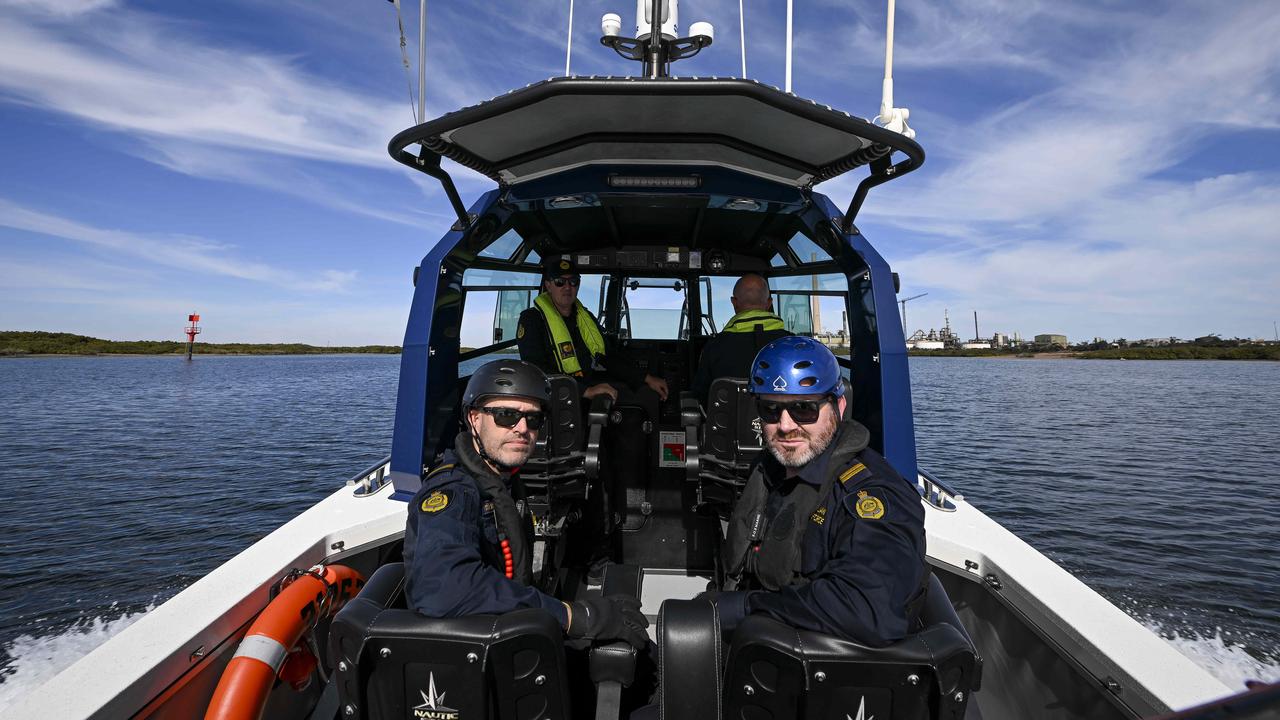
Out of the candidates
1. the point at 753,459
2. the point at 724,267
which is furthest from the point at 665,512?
the point at 724,267

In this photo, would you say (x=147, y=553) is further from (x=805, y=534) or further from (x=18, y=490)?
(x=805, y=534)

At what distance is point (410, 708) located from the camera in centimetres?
170

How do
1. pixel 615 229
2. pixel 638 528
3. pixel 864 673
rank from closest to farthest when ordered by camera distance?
Answer: pixel 864 673 → pixel 638 528 → pixel 615 229

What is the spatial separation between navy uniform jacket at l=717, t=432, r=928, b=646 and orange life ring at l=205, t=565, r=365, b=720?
1.47 metres

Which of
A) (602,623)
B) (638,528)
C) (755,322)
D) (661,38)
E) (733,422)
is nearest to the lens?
(602,623)

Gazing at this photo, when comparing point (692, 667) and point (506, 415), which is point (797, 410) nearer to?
point (692, 667)

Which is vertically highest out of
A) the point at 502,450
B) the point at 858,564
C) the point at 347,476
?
the point at 502,450

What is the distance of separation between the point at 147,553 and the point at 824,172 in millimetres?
10284

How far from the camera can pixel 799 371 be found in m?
2.19

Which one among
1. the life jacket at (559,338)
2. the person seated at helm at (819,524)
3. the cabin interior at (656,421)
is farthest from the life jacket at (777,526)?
the life jacket at (559,338)

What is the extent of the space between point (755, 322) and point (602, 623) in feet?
8.18

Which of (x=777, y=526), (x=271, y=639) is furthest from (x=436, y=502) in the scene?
(x=777, y=526)

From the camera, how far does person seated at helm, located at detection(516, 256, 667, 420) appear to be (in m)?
4.43

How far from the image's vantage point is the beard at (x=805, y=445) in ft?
7.27
